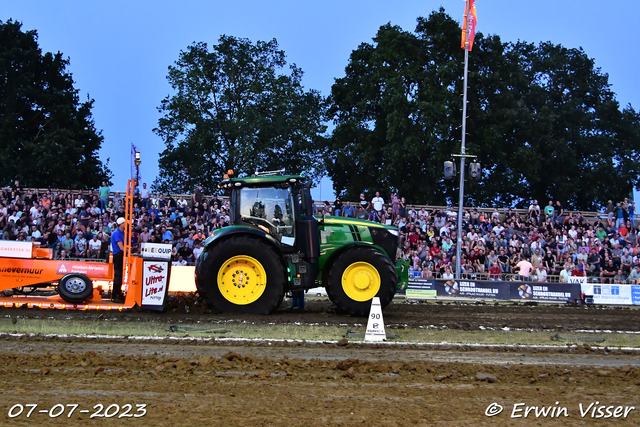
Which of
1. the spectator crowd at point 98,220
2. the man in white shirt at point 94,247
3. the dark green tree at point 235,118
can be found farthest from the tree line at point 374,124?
the man in white shirt at point 94,247

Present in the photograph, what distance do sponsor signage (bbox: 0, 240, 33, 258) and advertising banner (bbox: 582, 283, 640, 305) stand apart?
15.8m

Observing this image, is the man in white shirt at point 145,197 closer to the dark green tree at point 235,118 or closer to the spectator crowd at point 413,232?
the spectator crowd at point 413,232

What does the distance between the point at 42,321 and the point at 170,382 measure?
16.4 ft

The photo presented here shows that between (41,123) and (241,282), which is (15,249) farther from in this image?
(41,123)

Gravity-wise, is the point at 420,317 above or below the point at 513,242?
below

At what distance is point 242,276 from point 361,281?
7.07 ft

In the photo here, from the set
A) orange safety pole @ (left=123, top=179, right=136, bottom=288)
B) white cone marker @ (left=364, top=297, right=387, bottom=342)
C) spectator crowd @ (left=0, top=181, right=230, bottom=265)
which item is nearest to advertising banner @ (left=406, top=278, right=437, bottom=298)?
spectator crowd @ (left=0, top=181, right=230, bottom=265)

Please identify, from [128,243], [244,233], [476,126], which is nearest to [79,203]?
[128,243]

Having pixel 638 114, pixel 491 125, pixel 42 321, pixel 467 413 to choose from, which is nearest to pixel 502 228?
pixel 491 125

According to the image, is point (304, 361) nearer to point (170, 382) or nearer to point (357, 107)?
point (170, 382)

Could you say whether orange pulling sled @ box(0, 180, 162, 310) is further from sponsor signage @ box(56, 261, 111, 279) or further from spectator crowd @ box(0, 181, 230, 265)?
spectator crowd @ box(0, 181, 230, 265)

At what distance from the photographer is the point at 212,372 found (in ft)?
25.0

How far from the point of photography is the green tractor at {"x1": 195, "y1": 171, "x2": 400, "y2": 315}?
12578mm

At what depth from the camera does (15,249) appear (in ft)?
42.1
